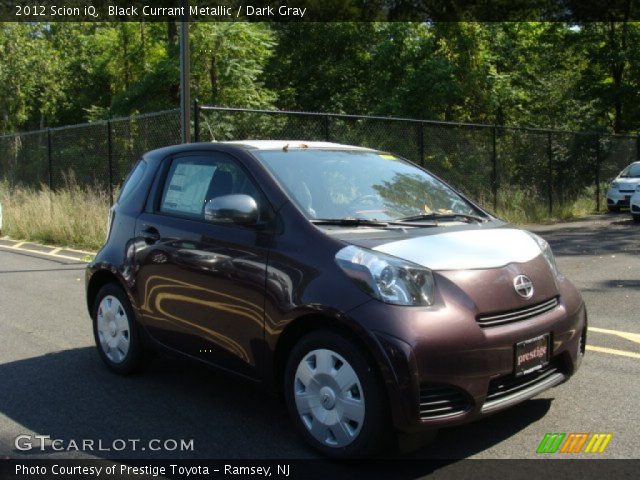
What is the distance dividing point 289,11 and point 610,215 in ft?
53.8

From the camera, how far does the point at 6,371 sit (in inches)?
214

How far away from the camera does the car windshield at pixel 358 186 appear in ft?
14.0

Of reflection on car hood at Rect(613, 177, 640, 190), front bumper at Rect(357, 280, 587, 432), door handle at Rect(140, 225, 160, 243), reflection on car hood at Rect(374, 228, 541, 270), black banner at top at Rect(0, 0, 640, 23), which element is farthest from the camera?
black banner at top at Rect(0, 0, 640, 23)

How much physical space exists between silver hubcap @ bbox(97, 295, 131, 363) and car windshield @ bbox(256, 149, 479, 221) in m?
1.72

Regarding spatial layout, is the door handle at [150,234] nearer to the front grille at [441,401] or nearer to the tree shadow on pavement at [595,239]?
the front grille at [441,401]

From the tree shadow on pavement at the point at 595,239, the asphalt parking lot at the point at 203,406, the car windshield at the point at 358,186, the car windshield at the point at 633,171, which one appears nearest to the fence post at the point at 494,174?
the tree shadow on pavement at the point at 595,239

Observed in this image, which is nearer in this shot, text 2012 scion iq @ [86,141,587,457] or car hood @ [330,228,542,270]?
text 2012 scion iq @ [86,141,587,457]

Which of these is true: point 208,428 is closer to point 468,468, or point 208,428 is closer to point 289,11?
point 468,468

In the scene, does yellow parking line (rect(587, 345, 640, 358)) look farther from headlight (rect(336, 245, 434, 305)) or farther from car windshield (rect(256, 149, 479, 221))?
headlight (rect(336, 245, 434, 305))

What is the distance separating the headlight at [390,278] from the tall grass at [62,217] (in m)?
10.8

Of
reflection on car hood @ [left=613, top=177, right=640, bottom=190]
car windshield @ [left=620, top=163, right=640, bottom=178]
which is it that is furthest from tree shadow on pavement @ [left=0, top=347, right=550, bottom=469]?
car windshield @ [left=620, top=163, right=640, bottom=178]

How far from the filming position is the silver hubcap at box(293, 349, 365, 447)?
353 cm

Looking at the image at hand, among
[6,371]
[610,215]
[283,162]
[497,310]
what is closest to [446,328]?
[497,310]

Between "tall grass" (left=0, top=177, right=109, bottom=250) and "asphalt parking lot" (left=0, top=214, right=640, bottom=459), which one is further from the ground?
"tall grass" (left=0, top=177, right=109, bottom=250)
